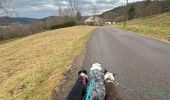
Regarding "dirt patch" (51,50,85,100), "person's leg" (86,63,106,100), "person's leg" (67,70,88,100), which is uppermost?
"person's leg" (86,63,106,100)

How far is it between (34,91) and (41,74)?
9.22 ft

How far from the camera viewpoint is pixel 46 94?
9.02m

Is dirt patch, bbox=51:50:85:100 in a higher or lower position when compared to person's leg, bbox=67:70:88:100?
lower

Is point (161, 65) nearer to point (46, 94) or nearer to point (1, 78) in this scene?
point (46, 94)

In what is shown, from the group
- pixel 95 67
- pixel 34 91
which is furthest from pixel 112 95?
pixel 34 91

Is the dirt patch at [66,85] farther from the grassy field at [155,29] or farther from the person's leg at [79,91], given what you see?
the grassy field at [155,29]

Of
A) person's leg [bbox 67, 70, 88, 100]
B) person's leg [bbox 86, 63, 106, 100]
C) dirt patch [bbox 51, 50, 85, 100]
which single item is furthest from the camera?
dirt patch [bbox 51, 50, 85, 100]

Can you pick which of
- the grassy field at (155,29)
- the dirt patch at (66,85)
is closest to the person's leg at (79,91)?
the dirt patch at (66,85)

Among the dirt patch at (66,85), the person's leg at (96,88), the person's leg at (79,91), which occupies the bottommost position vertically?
the dirt patch at (66,85)

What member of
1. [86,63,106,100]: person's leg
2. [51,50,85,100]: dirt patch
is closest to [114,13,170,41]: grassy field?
[51,50,85,100]: dirt patch

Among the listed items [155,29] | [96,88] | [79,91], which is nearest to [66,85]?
[79,91]

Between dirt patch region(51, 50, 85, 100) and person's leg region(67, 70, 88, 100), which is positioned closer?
person's leg region(67, 70, 88, 100)

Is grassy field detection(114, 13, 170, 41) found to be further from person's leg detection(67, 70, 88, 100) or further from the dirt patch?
person's leg detection(67, 70, 88, 100)

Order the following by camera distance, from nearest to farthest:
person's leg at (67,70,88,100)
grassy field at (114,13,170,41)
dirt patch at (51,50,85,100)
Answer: person's leg at (67,70,88,100)
dirt patch at (51,50,85,100)
grassy field at (114,13,170,41)
